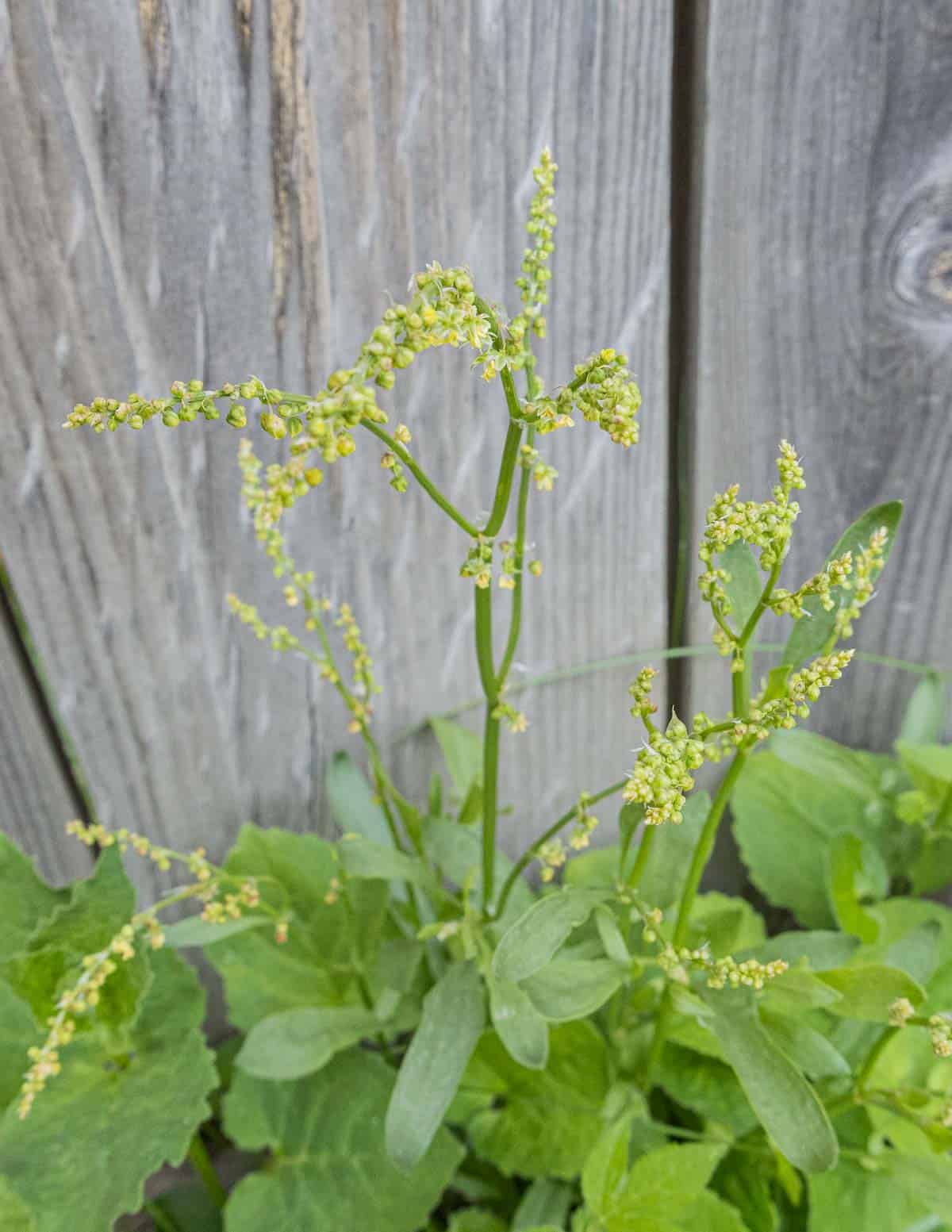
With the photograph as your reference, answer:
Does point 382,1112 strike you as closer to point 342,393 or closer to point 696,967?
point 696,967

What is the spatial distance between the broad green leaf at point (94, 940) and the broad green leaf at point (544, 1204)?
1.63 feet

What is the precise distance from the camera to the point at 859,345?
3.57ft

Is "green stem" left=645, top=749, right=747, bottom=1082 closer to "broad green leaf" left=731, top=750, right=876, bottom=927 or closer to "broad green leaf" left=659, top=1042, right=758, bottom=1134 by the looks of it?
"broad green leaf" left=659, top=1042, right=758, bottom=1134

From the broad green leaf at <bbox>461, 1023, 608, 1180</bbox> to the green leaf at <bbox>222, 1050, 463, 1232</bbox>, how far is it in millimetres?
73

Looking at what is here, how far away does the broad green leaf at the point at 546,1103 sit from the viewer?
3.61ft

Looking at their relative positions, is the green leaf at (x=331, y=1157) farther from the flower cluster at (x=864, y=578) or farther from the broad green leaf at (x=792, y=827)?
the flower cluster at (x=864, y=578)

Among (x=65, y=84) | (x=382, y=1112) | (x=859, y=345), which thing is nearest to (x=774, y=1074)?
(x=382, y=1112)

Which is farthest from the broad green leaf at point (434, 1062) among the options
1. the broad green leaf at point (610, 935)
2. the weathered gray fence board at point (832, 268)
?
the weathered gray fence board at point (832, 268)

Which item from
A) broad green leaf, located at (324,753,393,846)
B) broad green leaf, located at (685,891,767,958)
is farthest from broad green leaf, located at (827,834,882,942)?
broad green leaf, located at (324,753,393,846)

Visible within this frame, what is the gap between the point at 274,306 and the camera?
0.97 meters

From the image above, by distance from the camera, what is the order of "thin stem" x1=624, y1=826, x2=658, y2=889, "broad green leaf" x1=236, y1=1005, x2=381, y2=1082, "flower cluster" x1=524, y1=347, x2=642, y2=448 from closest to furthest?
"flower cluster" x1=524, y1=347, x2=642, y2=448, "thin stem" x1=624, y1=826, x2=658, y2=889, "broad green leaf" x1=236, y1=1005, x2=381, y2=1082

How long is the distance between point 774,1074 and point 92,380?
2.85 feet

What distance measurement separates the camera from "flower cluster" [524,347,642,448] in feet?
1.85

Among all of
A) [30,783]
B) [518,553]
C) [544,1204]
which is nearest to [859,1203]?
[544,1204]
